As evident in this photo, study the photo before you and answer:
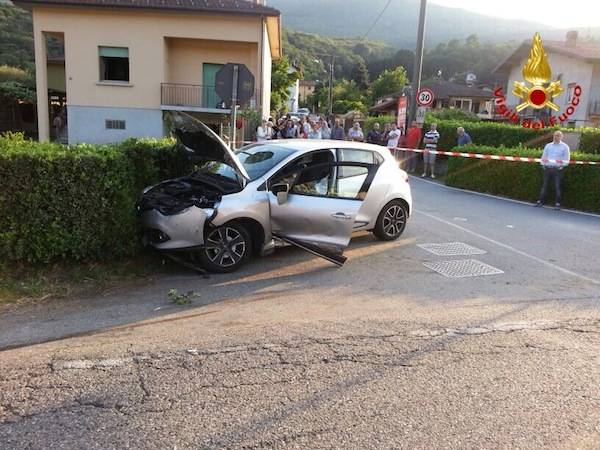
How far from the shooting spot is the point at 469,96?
61.9m

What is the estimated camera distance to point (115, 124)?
85.8 ft

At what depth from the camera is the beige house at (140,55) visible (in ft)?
81.5

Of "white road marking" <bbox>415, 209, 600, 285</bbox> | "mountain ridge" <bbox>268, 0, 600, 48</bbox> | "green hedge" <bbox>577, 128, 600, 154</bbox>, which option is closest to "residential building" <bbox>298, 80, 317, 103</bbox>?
"mountain ridge" <bbox>268, 0, 600, 48</bbox>

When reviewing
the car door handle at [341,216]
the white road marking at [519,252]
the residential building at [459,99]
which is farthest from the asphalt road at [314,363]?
the residential building at [459,99]

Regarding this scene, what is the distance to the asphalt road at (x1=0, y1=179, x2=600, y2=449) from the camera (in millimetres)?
3215

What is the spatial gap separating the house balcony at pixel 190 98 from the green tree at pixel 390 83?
55976 mm

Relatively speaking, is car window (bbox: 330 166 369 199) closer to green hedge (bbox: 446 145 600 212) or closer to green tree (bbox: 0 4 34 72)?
green hedge (bbox: 446 145 600 212)

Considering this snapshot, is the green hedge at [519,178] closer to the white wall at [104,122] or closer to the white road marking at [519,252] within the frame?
the white road marking at [519,252]

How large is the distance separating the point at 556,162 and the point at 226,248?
8.95 m

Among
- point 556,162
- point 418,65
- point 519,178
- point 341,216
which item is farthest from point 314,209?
point 418,65

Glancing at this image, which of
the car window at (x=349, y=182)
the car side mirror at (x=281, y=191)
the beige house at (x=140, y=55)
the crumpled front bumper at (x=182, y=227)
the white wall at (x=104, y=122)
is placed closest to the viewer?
the crumpled front bumper at (x=182, y=227)

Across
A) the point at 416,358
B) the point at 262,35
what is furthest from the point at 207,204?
the point at 262,35

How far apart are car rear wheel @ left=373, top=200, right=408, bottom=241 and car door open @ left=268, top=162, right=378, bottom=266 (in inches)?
44.6

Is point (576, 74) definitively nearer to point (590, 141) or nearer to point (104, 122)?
point (590, 141)
